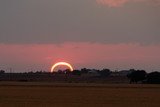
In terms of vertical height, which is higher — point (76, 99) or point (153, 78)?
point (153, 78)

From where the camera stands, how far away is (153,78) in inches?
5935

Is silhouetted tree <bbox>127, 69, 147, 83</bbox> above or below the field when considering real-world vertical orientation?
above

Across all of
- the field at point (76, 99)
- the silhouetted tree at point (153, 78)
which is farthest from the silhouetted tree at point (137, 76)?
the field at point (76, 99)

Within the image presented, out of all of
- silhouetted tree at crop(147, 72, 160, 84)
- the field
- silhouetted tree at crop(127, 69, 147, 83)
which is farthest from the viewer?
silhouetted tree at crop(127, 69, 147, 83)

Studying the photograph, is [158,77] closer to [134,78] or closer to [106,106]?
[134,78]

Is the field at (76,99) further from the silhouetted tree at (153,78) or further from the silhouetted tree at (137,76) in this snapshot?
the silhouetted tree at (137,76)

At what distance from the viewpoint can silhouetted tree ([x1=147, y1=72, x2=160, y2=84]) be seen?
14900 centimetres

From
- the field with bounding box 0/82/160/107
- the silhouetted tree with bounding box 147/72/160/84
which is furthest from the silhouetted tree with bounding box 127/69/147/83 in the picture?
the field with bounding box 0/82/160/107

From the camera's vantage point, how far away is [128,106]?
41094 mm

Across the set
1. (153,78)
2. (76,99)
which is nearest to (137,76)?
(153,78)

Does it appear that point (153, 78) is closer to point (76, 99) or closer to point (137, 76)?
point (137, 76)

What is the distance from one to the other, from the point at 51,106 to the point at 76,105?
2.69 m

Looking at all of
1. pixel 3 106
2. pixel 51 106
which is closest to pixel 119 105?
pixel 51 106

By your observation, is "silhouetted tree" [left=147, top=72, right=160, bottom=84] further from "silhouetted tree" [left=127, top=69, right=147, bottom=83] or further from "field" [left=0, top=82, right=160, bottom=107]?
"field" [left=0, top=82, right=160, bottom=107]
